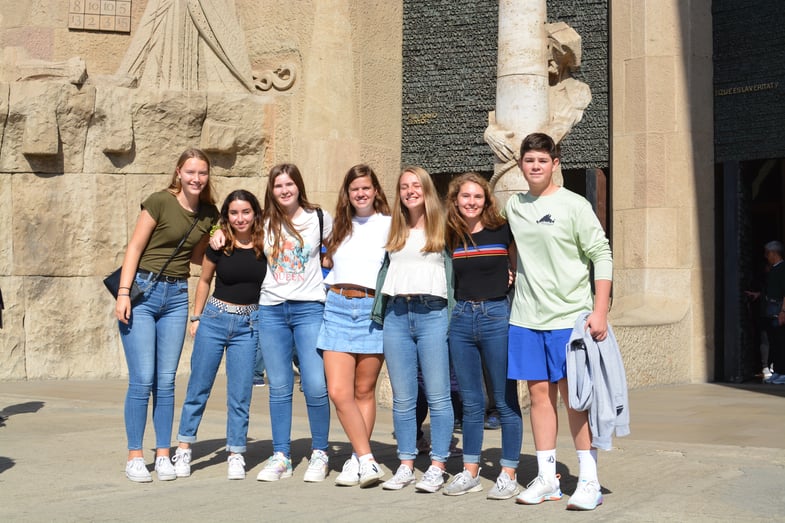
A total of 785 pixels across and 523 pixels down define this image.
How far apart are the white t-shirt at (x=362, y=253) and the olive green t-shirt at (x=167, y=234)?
0.79m

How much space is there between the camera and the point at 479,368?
5523 mm

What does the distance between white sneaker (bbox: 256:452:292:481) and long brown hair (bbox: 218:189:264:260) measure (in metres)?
1.04

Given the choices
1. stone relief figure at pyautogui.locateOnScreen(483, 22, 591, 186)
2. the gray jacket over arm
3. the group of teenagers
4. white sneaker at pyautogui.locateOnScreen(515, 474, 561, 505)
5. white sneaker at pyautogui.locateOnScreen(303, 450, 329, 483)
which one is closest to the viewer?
the gray jacket over arm

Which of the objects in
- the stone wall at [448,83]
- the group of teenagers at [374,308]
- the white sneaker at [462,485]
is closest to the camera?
the group of teenagers at [374,308]

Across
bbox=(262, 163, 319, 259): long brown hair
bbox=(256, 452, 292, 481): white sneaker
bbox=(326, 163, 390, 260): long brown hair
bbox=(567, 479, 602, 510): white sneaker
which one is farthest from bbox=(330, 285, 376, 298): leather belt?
bbox=(567, 479, 602, 510): white sneaker

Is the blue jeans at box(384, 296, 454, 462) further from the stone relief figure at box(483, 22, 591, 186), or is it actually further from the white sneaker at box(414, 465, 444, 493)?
the stone relief figure at box(483, 22, 591, 186)

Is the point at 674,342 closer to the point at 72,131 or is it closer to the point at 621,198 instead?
the point at 621,198

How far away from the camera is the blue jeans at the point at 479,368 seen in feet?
17.8

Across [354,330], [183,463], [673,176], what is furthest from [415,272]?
[673,176]

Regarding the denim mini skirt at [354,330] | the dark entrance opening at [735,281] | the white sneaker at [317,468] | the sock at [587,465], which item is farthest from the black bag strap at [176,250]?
the dark entrance opening at [735,281]

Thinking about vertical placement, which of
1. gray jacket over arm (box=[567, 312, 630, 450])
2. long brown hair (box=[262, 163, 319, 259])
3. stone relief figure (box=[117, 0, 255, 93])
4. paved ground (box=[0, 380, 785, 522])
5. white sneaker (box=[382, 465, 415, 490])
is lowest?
paved ground (box=[0, 380, 785, 522])

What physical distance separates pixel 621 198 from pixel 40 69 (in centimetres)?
639

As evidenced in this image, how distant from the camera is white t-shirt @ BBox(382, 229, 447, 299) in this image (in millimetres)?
5523

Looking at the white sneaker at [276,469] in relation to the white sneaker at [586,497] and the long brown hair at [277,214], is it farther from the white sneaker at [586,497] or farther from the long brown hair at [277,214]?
the white sneaker at [586,497]
